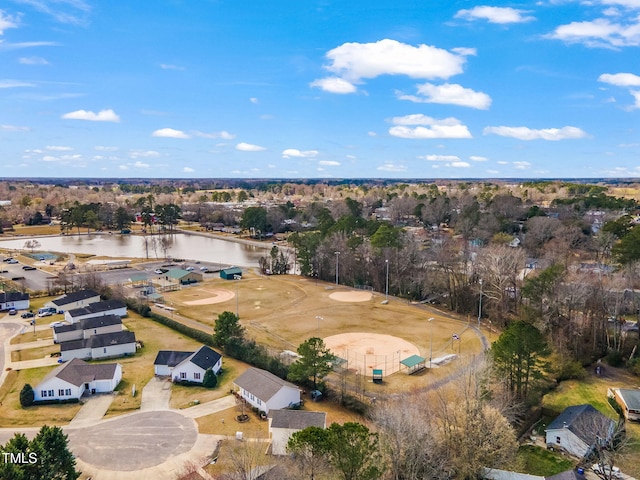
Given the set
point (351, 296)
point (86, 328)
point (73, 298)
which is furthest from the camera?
point (351, 296)

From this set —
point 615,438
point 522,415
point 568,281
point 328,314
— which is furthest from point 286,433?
point 568,281

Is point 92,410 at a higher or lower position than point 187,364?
lower

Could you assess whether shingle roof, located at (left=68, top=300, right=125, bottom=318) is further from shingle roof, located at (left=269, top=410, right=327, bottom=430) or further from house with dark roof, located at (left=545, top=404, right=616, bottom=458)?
house with dark roof, located at (left=545, top=404, right=616, bottom=458)

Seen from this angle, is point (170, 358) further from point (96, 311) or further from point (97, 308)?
point (97, 308)

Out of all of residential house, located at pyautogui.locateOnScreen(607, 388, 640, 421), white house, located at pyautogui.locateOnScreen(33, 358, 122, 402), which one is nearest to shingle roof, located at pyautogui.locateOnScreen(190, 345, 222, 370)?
white house, located at pyautogui.locateOnScreen(33, 358, 122, 402)

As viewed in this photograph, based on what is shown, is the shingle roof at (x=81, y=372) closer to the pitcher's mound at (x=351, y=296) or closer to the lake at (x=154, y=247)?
the pitcher's mound at (x=351, y=296)

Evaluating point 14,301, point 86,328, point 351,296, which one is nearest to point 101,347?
point 86,328

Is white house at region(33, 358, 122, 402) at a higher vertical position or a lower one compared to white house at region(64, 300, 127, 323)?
lower
